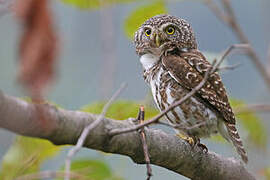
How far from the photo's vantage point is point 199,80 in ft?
9.57

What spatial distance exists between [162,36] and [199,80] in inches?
23.4

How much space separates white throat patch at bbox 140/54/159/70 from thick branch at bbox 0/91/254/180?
0.88 metres

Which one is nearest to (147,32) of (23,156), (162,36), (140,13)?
(162,36)

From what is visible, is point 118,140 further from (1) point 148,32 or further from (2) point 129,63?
(2) point 129,63

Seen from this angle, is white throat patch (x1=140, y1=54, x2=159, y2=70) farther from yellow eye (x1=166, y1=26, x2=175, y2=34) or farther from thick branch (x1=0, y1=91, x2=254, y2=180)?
thick branch (x1=0, y1=91, x2=254, y2=180)

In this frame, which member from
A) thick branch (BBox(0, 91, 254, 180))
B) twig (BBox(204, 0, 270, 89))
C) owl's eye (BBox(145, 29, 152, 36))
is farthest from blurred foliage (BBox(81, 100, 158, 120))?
twig (BBox(204, 0, 270, 89))

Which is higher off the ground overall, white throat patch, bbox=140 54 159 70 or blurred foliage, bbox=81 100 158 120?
white throat patch, bbox=140 54 159 70

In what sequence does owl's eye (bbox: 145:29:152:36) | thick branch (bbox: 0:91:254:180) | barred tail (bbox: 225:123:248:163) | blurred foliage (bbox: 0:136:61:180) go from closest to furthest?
thick branch (bbox: 0:91:254:180) → blurred foliage (bbox: 0:136:61:180) → barred tail (bbox: 225:123:248:163) → owl's eye (bbox: 145:29:152:36)

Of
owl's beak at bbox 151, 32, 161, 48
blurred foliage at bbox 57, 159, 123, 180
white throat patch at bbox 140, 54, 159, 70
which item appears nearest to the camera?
blurred foliage at bbox 57, 159, 123, 180

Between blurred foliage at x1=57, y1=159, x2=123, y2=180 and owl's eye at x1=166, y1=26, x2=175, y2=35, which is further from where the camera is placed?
owl's eye at x1=166, y1=26, x2=175, y2=35

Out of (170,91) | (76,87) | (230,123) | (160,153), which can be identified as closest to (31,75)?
(160,153)

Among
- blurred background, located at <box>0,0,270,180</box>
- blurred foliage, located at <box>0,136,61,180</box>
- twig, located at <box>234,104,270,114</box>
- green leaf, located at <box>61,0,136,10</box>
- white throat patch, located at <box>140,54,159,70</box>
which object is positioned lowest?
blurred background, located at <box>0,0,270,180</box>

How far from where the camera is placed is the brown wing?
2914 millimetres

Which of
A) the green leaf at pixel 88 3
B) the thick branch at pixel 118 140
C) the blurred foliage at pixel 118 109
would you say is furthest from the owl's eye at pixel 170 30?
the thick branch at pixel 118 140
